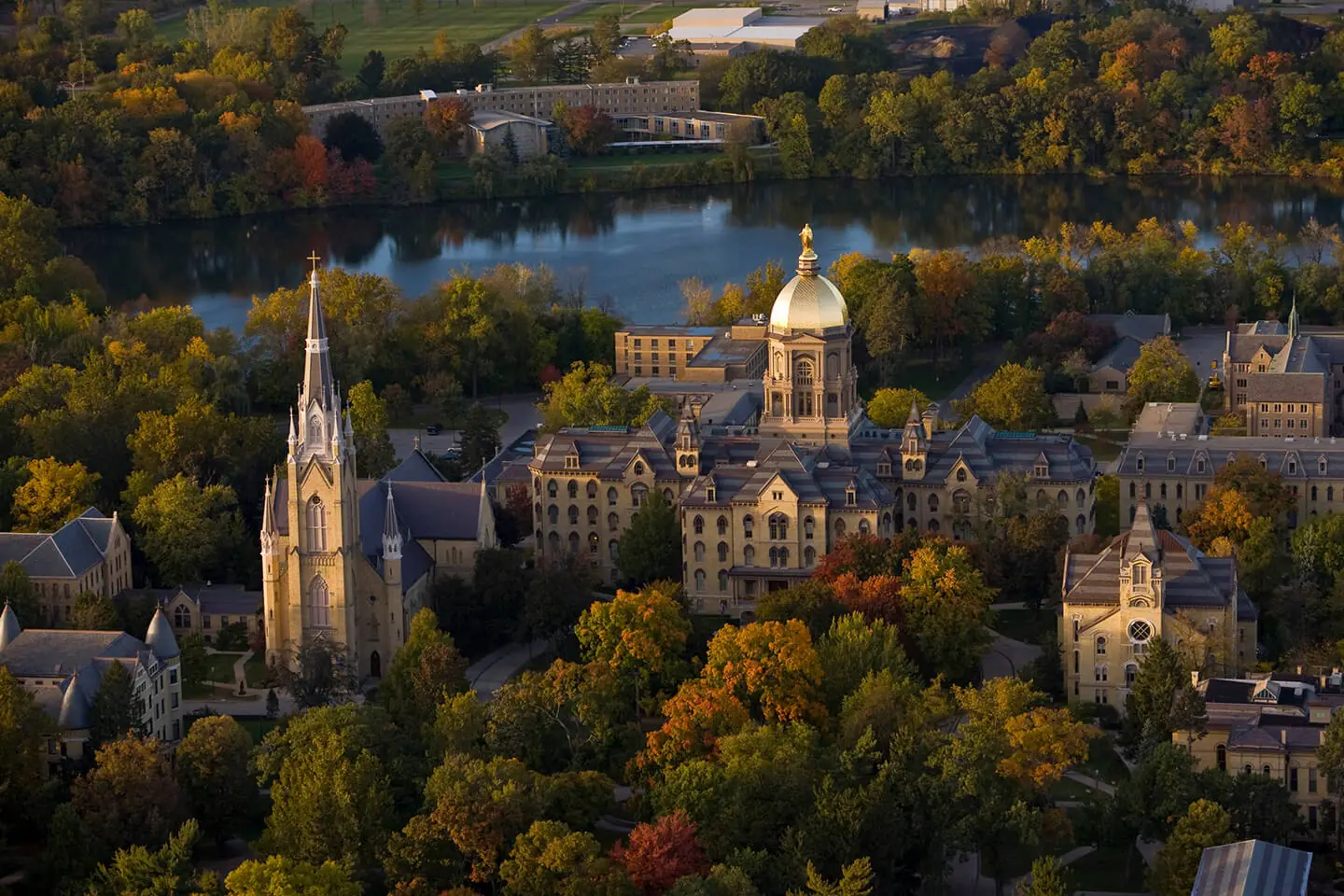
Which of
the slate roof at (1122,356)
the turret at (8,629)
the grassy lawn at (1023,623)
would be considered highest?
the turret at (8,629)

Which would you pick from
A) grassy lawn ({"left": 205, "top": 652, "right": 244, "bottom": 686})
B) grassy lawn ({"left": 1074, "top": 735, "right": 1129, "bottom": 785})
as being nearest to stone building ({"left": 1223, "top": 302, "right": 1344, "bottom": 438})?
grassy lawn ({"left": 1074, "top": 735, "right": 1129, "bottom": 785})

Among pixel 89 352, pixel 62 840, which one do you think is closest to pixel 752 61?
pixel 89 352

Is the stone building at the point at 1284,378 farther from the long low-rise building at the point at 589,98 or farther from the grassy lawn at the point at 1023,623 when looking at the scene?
the long low-rise building at the point at 589,98

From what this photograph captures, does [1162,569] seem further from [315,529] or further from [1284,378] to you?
[1284,378]

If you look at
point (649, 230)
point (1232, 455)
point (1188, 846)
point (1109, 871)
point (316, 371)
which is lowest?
point (649, 230)

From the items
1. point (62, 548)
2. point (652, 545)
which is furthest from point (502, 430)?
point (62, 548)

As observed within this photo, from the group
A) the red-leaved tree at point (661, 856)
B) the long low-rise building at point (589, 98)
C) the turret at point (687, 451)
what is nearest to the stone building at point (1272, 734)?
the red-leaved tree at point (661, 856)
